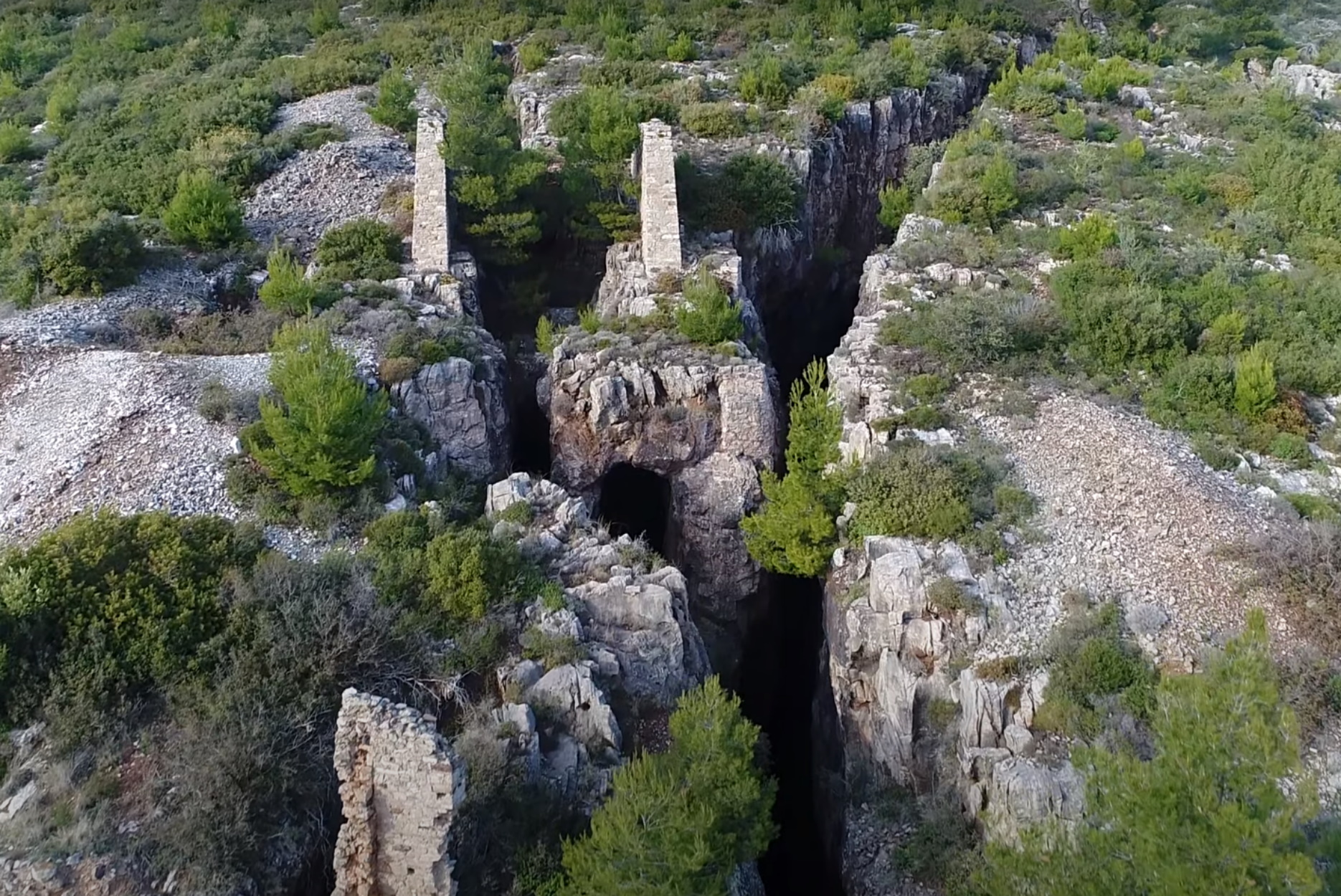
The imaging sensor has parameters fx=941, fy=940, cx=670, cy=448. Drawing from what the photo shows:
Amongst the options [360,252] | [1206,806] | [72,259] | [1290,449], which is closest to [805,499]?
[1290,449]

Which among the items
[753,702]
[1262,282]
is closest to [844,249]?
[1262,282]

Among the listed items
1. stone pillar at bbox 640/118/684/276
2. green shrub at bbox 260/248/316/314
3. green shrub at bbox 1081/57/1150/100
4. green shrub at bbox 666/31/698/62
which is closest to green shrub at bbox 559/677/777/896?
green shrub at bbox 260/248/316/314

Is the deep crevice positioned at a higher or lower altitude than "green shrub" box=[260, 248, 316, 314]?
lower

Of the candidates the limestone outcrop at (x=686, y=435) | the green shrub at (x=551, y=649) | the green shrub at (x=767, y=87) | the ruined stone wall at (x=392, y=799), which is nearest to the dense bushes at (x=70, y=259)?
the limestone outcrop at (x=686, y=435)

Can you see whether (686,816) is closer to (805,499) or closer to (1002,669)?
(1002,669)

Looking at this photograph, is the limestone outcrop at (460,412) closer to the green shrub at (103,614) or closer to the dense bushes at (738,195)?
the green shrub at (103,614)

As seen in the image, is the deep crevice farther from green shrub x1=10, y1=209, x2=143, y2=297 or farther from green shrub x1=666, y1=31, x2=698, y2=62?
green shrub x1=10, y1=209, x2=143, y2=297
